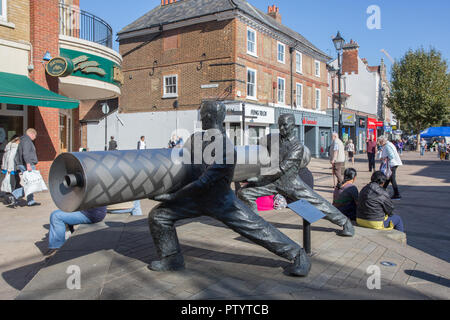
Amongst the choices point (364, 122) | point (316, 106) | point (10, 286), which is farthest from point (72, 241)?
point (364, 122)

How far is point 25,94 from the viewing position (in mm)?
8609

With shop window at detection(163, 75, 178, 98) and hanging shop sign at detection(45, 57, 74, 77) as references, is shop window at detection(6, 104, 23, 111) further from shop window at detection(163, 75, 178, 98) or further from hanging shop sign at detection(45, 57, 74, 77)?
shop window at detection(163, 75, 178, 98)

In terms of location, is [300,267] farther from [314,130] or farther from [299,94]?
[314,130]

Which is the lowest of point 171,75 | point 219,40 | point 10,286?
point 10,286

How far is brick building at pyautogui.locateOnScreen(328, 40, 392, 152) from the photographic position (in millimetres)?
36541

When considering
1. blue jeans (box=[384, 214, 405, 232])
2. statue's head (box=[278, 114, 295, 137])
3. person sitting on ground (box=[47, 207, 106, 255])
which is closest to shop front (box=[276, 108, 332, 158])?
blue jeans (box=[384, 214, 405, 232])

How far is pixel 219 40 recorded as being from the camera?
63.7ft

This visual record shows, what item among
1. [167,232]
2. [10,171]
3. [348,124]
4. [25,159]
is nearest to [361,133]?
[348,124]

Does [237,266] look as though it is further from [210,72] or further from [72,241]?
[210,72]

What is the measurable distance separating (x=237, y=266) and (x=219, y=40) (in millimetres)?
17447

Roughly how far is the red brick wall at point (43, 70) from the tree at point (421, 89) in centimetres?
3692

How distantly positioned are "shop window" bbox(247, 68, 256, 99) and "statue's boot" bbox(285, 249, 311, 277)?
57.4ft
